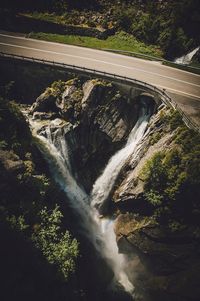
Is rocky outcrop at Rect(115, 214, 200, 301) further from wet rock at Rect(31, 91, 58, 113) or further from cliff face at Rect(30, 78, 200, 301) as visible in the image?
wet rock at Rect(31, 91, 58, 113)

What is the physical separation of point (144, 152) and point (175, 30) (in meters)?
25.6

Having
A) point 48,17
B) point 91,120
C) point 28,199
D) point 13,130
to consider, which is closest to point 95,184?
point 91,120

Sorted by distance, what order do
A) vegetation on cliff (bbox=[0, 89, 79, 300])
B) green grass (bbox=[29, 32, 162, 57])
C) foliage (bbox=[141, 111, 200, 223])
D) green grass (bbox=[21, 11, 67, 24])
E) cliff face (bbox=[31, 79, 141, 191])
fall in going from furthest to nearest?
green grass (bbox=[21, 11, 67, 24])
green grass (bbox=[29, 32, 162, 57])
cliff face (bbox=[31, 79, 141, 191])
foliage (bbox=[141, 111, 200, 223])
vegetation on cliff (bbox=[0, 89, 79, 300])

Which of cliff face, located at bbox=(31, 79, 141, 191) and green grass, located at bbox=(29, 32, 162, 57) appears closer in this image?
cliff face, located at bbox=(31, 79, 141, 191)

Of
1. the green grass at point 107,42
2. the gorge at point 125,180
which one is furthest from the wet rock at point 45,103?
the green grass at point 107,42

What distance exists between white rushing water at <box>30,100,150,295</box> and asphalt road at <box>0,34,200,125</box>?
532 centimetres

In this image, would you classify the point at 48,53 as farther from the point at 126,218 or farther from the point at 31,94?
the point at 126,218

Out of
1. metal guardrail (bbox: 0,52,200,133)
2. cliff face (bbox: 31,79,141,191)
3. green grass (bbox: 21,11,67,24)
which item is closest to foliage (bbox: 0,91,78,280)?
cliff face (bbox: 31,79,141,191)

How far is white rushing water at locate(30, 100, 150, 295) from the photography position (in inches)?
1703

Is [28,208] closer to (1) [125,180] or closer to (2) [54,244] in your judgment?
(2) [54,244]

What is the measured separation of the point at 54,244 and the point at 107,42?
36.1m

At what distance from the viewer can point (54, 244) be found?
118 feet

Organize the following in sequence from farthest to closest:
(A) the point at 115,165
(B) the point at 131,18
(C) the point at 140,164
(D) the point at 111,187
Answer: (B) the point at 131,18, (A) the point at 115,165, (D) the point at 111,187, (C) the point at 140,164

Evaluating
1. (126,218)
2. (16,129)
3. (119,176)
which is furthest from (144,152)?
(16,129)
